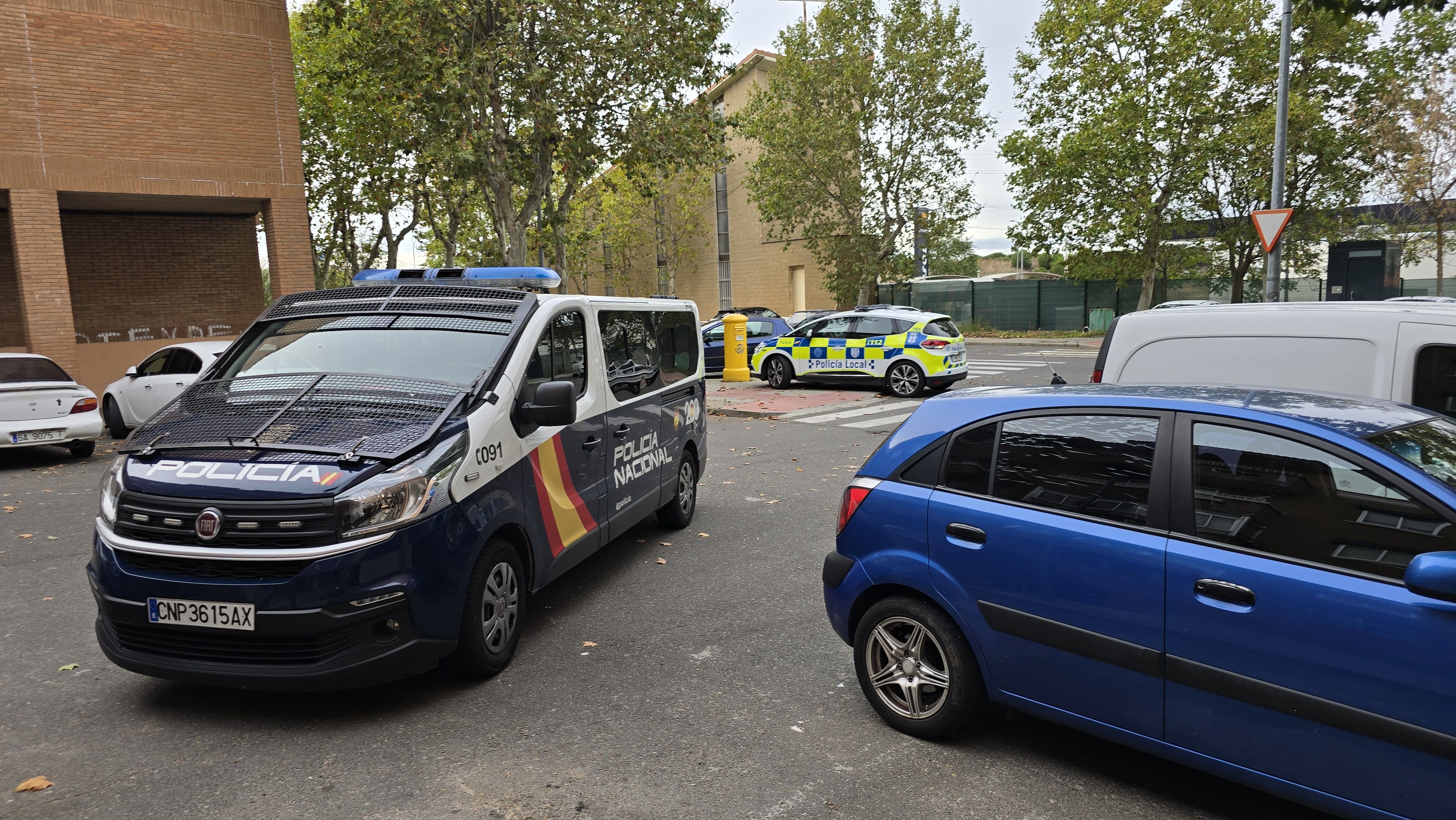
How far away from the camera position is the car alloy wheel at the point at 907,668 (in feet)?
12.0

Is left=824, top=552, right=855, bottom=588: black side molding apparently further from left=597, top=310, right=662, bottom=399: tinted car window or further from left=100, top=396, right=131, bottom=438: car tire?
left=100, top=396, right=131, bottom=438: car tire

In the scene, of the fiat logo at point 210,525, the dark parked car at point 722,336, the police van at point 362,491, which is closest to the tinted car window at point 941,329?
the dark parked car at point 722,336

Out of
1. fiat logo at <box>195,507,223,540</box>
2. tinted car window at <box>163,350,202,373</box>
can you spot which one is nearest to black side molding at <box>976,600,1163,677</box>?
fiat logo at <box>195,507,223,540</box>

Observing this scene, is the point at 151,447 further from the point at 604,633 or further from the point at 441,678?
the point at 604,633

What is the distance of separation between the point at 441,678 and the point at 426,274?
2.69m

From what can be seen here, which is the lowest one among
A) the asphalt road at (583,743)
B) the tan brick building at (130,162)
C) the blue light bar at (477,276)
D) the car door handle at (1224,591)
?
the asphalt road at (583,743)

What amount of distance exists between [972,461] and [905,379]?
42.9ft

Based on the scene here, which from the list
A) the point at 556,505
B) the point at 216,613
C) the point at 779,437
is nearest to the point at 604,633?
the point at 556,505

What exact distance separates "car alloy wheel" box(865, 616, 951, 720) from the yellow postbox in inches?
647

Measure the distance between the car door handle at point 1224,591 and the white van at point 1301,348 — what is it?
189 centimetres

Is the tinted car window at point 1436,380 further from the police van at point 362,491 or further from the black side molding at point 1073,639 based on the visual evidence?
the police van at point 362,491

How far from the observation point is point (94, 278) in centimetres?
1834

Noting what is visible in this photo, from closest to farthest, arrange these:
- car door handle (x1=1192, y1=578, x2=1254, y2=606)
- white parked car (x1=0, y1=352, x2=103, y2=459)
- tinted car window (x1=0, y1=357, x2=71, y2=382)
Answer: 1. car door handle (x1=1192, y1=578, x2=1254, y2=606)
2. white parked car (x1=0, y1=352, x2=103, y2=459)
3. tinted car window (x1=0, y1=357, x2=71, y2=382)

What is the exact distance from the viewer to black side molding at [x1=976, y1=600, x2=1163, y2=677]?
3035mm
